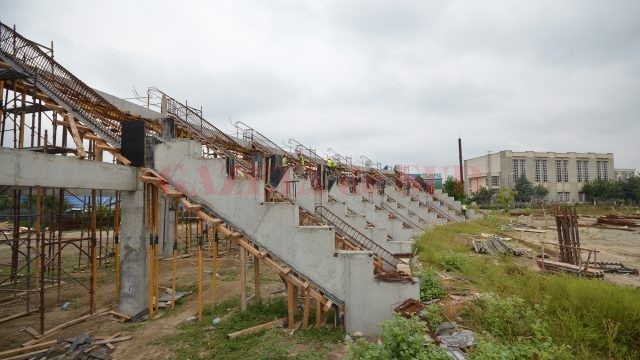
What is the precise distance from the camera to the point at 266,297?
10.9 m

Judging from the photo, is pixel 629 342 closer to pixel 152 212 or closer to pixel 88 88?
pixel 152 212

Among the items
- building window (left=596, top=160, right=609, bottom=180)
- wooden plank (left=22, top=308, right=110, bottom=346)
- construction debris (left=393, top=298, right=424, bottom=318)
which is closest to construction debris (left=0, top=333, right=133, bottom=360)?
wooden plank (left=22, top=308, right=110, bottom=346)

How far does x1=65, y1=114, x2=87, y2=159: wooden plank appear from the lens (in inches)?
333

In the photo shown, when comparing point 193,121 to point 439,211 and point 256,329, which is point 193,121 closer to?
point 256,329

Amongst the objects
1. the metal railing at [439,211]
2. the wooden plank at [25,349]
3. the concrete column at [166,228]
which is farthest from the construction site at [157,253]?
the metal railing at [439,211]

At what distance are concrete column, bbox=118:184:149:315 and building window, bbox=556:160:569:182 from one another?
85187 mm

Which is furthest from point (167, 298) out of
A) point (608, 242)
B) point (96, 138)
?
point (608, 242)

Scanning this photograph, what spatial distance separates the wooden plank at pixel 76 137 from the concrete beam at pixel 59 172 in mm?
518

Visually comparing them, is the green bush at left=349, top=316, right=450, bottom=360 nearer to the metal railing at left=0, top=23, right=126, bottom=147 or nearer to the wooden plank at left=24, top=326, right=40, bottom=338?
the wooden plank at left=24, top=326, right=40, bottom=338

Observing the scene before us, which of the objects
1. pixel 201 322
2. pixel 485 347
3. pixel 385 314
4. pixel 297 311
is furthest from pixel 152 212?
pixel 485 347

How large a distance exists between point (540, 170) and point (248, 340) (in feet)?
267

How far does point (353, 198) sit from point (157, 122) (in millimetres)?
10690

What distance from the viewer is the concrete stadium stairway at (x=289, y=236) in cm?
820

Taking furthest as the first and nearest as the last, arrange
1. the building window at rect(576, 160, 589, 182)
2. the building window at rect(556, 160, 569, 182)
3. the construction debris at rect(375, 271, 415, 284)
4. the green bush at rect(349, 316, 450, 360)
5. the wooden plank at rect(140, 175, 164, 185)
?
the building window at rect(576, 160, 589, 182) < the building window at rect(556, 160, 569, 182) < the wooden plank at rect(140, 175, 164, 185) < the construction debris at rect(375, 271, 415, 284) < the green bush at rect(349, 316, 450, 360)
